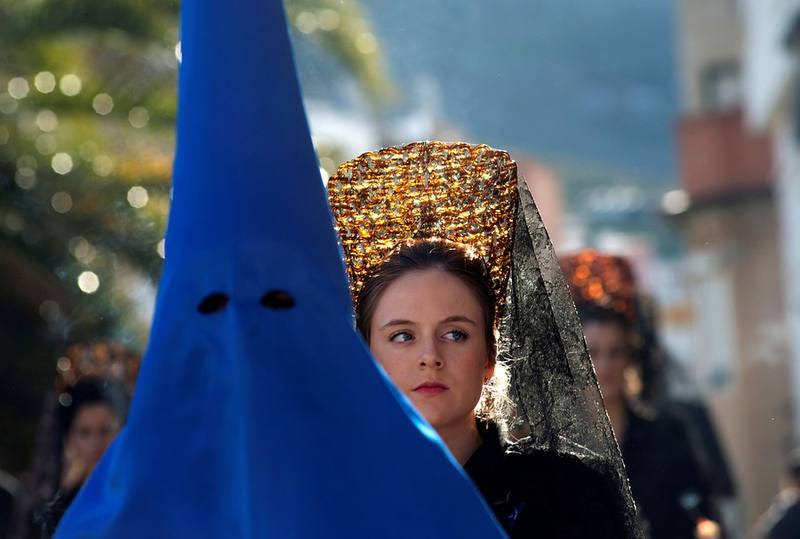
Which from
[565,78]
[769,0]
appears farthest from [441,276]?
[565,78]

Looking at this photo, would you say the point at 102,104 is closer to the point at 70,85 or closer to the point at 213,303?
the point at 70,85

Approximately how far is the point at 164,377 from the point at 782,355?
17341mm

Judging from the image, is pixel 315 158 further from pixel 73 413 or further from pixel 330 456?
pixel 73 413

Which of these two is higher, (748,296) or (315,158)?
(748,296)

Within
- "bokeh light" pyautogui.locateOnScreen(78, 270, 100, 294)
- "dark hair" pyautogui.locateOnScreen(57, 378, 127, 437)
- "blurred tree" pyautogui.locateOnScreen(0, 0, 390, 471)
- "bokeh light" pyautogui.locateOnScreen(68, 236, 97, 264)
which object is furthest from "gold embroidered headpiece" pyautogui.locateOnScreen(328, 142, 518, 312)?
"bokeh light" pyautogui.locateOnScreen(68, 236, 97, 264)

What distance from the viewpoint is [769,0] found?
15.0 m

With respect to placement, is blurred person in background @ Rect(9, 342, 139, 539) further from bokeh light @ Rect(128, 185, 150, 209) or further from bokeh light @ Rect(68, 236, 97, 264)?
bokeh light @ Rect(68, 236, 97, 264)

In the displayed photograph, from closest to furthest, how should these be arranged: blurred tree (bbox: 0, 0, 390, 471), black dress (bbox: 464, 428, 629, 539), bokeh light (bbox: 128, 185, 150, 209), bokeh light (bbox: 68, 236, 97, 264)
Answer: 1. black dress (bbox: 464, 428, 629, 539)
2. bokeh light (bbox: 128, 185, 150, 209)
3. blurred tree (bbox: 0, 0, 390, 471)
4. bokeh light (bbox: 68, 236, 97, 264)

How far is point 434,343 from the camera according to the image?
133 inches

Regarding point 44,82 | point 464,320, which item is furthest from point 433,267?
point 44,82

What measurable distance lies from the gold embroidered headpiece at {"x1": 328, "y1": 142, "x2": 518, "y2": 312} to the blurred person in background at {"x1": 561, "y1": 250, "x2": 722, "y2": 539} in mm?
2230

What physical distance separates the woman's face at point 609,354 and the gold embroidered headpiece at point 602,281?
109 millimetres

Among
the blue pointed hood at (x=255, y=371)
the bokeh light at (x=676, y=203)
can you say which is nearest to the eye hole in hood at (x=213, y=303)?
the blue pointed hood at (x=255, y=371)

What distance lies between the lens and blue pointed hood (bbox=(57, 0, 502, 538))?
7.09 ft
